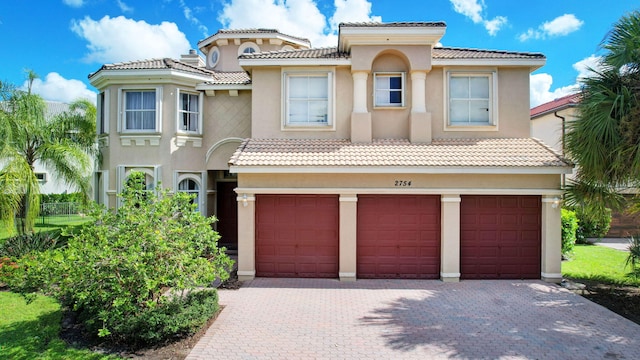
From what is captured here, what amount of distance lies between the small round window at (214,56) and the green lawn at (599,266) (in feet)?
57.0

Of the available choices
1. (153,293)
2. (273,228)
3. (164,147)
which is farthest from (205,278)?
→ (164,147)

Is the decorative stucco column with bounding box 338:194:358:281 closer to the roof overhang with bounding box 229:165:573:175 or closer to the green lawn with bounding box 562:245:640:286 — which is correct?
the roof overhang with bounding box 229:165:573:175

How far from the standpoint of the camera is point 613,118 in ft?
30.7

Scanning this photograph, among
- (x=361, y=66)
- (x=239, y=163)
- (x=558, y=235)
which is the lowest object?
(x=558, y=235)

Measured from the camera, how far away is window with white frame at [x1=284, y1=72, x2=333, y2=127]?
13273 millimetres

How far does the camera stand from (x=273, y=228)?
1200 cm

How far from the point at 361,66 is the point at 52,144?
1121 centimetres

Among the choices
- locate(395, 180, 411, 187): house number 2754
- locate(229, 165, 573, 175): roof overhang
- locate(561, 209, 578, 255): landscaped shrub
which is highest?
locate(229, 165, 573, 175): roof overhang

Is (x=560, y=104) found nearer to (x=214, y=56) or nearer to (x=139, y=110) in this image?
(x=214, y=56)

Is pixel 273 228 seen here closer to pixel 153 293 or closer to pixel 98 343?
pixel 153 293

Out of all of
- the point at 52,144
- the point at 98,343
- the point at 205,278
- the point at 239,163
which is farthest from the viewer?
the point at 52,144

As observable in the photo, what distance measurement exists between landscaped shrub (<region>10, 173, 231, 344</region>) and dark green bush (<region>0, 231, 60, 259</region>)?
486cm

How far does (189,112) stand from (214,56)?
19.1 ft

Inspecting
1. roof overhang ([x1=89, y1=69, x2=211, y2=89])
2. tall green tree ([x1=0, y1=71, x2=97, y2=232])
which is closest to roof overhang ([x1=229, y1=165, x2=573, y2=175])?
roof overhang ([x1=89, y1=69, x2=211, y2=89])
